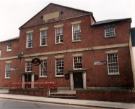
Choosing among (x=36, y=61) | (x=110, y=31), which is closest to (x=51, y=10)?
(x=36, y=61)

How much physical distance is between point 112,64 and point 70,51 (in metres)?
5.26

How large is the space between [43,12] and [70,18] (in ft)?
14.9

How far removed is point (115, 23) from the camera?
869 inches

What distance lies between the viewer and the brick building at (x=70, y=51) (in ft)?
70.5

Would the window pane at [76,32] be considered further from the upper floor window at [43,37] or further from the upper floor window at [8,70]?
the upper floor window at [8,70]

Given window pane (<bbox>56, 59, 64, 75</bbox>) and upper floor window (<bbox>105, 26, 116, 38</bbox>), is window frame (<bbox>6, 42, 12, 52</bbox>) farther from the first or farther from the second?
upper floor window (<bbox>105, 26, 116, 38</bbox>)

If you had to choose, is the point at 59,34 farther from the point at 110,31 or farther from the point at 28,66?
the point at 110,31

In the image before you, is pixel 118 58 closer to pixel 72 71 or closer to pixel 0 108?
pixel 72 71

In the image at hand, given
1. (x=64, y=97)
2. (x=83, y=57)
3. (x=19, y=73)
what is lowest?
(x=64, y=97)

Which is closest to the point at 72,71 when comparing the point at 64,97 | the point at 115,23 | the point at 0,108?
the point at 64,97

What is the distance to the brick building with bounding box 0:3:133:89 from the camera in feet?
70.5

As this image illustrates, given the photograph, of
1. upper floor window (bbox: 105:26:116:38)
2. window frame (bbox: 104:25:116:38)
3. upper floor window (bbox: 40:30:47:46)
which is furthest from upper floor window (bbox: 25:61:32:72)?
upper floor window (bbox: 105:26:116:38)

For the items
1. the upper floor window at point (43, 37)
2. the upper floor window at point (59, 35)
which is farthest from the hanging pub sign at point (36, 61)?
the upper floor window at point (59, 35)

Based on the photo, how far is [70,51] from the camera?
24.2 meters
